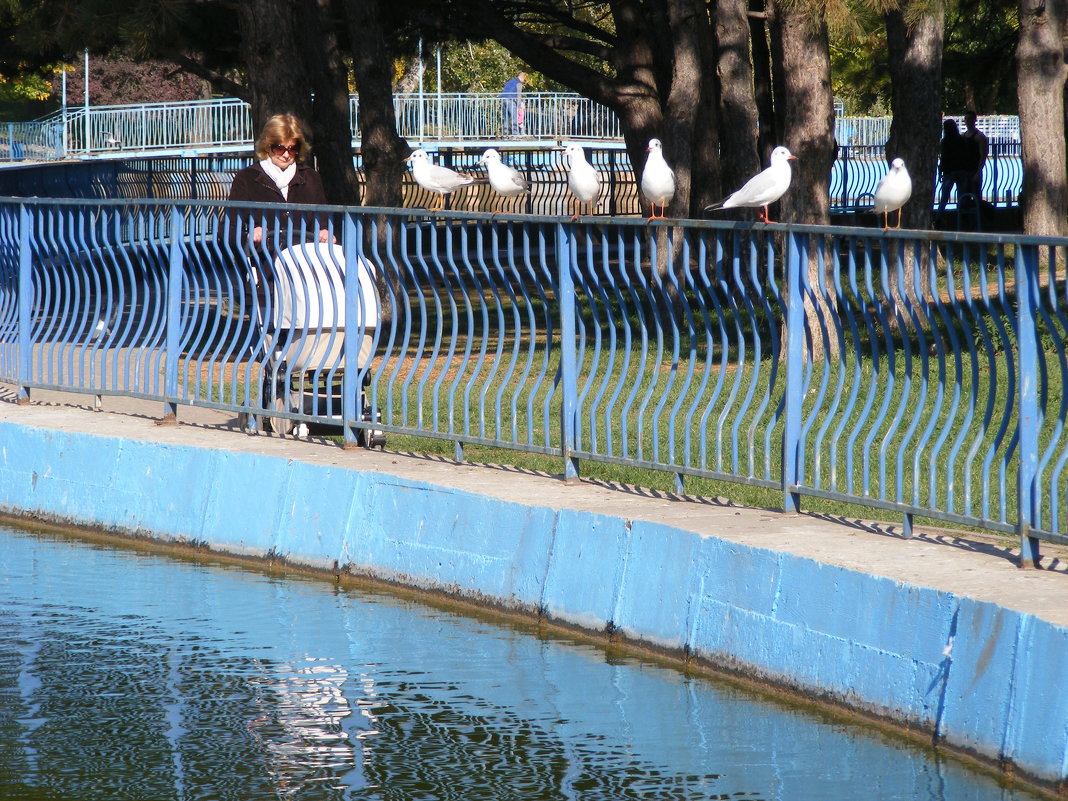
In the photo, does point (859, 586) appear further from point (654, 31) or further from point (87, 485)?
point (654, 31)

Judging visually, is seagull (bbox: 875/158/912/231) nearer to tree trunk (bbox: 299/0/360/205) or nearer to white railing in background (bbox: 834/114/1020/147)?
tree trunk (bbox: 299/0/360/205)

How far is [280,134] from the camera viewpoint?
9.76 m

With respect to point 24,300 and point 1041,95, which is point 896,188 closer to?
point 24,300

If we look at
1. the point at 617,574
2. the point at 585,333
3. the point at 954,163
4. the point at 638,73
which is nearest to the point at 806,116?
the point at 585,333

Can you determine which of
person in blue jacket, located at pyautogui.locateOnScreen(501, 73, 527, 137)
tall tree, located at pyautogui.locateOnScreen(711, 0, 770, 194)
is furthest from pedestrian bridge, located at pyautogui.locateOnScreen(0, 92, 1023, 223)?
tall tree, located at pyautogui.locateOnScreen(711, 0, 770, 194)

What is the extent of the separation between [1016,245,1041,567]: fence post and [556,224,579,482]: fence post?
7.80 ft

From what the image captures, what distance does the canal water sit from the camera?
5066 mm

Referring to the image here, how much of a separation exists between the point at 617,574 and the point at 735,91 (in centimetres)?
1330

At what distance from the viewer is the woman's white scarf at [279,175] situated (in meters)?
9.85

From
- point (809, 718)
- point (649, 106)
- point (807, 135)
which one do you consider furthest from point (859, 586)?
point (649, 106)

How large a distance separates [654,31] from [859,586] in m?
18.6

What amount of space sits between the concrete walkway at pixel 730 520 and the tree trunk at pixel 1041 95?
10881 mm

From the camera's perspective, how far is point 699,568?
21.0 ft

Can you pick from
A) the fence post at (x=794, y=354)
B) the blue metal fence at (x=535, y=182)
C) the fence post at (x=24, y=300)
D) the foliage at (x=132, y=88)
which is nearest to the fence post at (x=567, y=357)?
the fence post at (x=794, y=354)
